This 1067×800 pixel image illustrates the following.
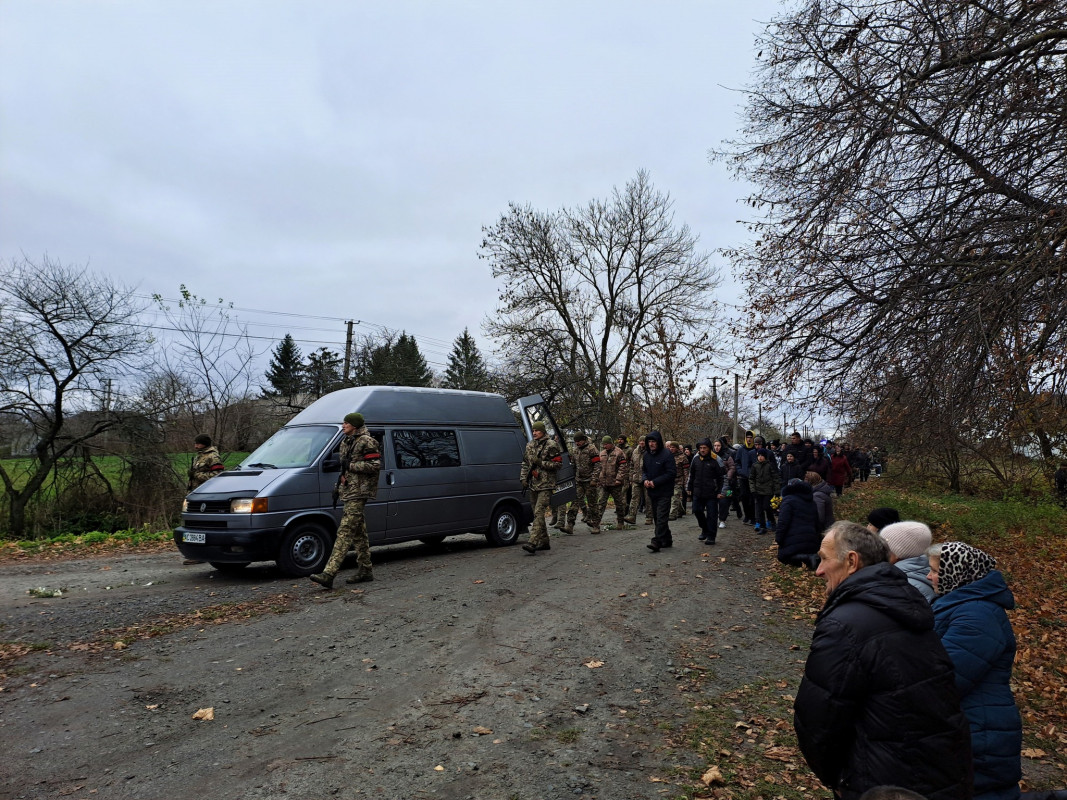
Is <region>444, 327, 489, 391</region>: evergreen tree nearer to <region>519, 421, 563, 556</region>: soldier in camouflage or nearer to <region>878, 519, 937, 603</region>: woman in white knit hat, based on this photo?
<region>519, 421, 563, 556</region>: soldier in camouflage

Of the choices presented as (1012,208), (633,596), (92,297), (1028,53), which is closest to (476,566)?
(633,596)

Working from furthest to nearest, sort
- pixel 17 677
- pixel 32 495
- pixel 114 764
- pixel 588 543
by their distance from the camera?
pixel 32 495 < pixel 588 543 < pixel 17 677 < pixel 114 764

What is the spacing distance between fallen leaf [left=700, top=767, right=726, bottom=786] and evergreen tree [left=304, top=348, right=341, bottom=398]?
28.6m

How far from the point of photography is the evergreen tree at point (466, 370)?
104ft

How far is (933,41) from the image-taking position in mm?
8367

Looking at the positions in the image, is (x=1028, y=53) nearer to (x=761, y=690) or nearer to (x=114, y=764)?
(x=761, y=690)

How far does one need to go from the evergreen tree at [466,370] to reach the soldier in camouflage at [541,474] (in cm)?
1541

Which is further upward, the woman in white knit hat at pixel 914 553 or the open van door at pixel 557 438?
the open van door at pixel 557 438

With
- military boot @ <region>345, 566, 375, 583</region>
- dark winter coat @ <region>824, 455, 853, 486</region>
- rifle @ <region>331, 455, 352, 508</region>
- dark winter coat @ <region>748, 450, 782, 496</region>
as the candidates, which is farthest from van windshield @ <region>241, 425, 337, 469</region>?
dark winter coat @ <region>824, 455, 853, 486</region>

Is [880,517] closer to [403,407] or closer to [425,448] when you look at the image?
[425,448]

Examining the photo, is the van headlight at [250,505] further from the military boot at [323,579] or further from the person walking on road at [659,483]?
the person walking on road at [659,483]

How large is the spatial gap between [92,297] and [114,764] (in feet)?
55.6

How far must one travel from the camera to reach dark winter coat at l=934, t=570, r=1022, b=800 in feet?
9.22

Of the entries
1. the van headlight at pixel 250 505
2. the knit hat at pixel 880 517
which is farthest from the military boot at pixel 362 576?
the knit hat at pixel 880 517
